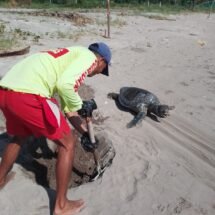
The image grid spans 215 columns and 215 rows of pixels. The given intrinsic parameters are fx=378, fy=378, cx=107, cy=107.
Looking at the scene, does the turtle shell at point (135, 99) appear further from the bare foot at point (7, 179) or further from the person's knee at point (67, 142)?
the person's knee at point (67, 142)

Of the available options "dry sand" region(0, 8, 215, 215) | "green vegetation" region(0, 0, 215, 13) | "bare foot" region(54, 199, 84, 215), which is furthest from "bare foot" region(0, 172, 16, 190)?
"green vegetation" region(0, 0, 215, 13)

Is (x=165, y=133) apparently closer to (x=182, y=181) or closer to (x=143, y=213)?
(x=182, y=181)

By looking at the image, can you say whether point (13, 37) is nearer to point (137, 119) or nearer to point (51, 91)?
point (137, 119)

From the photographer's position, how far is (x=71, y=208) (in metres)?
2.92

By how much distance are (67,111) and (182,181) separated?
1445mm

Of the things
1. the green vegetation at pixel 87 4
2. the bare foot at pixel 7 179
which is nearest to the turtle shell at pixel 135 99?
the bare foot at pixel 7 179

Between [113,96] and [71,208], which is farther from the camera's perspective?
[113,96]

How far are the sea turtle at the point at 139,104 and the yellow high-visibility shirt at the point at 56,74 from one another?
220cm

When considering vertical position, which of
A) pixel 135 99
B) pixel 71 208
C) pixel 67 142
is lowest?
pixel 135 99

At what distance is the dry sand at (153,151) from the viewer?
10.4 ft

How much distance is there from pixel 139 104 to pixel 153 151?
44.6 inches

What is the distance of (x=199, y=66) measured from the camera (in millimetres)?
7859

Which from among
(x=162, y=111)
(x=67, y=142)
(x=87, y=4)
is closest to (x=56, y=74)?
(x=67, y=142)

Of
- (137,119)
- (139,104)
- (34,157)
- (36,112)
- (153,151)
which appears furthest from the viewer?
(139,104)
